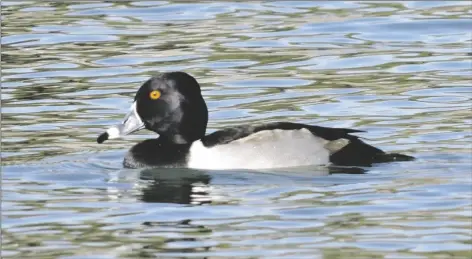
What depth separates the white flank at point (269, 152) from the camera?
1185cm

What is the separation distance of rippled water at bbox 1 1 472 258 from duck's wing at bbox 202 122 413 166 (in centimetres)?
19

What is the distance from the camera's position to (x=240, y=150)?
11859mm

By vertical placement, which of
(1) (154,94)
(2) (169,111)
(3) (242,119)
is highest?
(1) (154,94)

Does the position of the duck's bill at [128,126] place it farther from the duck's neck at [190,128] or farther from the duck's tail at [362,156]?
the duck's tail at [362,156]

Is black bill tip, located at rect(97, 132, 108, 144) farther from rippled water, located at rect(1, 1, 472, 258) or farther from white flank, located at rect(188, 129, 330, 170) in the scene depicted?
white flank, located at rect(188, 129, 330, 170)

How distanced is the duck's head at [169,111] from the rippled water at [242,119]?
0.43m

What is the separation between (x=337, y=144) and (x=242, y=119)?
96.1 inches

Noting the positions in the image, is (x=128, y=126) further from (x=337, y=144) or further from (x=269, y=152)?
(x=337, y=144)

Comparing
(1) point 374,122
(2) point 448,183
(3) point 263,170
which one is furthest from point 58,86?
(2) point 448,183

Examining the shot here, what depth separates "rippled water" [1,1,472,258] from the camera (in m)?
9.47

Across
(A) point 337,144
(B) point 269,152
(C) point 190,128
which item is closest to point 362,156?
(A) point 337,144

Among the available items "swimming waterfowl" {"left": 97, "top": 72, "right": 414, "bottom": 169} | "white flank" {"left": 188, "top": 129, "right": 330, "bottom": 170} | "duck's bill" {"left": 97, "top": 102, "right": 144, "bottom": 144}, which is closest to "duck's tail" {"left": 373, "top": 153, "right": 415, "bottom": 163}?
"swimming waterfowl" {"left": 97, "top": 72, "right": 414, "bottom": 169}

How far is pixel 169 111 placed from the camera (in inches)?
486

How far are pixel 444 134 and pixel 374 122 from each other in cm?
103
